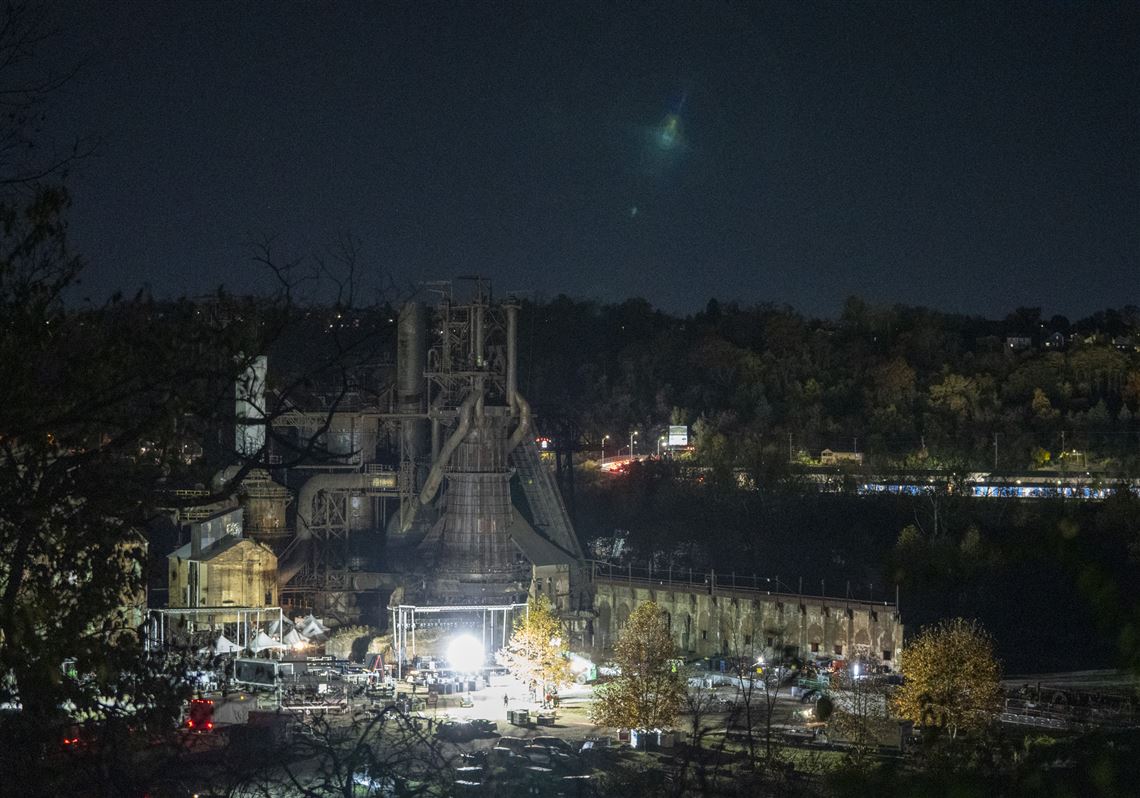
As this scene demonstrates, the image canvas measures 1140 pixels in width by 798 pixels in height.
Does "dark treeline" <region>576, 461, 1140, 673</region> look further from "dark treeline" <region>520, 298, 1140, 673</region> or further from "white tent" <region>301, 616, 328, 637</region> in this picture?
"white tent" <region>301, 616, 328, 637</region>

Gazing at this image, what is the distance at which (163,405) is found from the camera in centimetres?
712

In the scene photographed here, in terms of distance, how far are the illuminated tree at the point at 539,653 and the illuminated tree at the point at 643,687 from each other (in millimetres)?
1412

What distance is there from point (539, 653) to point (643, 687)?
14.3ft

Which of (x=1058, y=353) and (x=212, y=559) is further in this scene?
(x=1058, y=353)

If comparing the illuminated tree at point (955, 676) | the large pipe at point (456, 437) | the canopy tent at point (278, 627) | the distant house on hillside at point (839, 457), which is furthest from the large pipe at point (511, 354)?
the distant house on hillside at point (839, 457)

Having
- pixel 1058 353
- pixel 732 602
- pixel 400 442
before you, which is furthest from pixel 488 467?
pixel 1058 353

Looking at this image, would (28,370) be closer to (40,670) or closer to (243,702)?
(40,670)

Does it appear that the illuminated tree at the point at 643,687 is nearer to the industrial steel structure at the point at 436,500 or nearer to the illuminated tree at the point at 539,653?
the illuminated tree at the point at 539,653

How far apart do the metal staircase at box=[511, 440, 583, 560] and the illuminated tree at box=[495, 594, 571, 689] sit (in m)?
7.17

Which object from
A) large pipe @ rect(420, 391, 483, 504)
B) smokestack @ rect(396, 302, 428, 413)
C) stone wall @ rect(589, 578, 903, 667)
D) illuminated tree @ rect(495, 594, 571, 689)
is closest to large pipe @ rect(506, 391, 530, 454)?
large pipe @ rect(420, 391, 483, 504)

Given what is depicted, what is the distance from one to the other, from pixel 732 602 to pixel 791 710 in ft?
27.7

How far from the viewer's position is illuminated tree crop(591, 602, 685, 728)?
25.0 m

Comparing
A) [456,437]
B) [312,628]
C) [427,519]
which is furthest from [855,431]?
[312,628]

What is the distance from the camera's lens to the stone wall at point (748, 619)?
104ft
